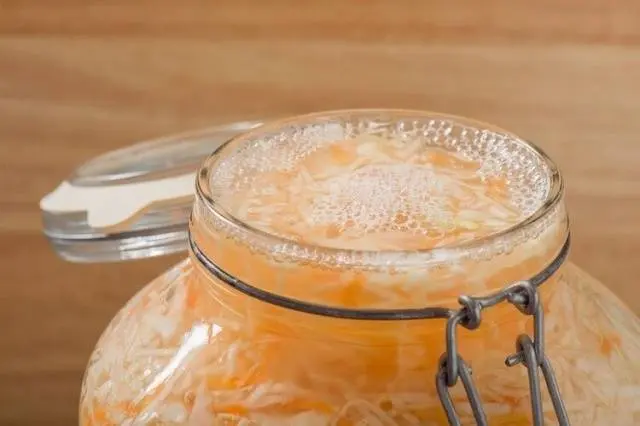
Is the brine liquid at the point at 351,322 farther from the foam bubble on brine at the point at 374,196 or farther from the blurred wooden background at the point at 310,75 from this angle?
the blurred wooden background at the point at 310,75

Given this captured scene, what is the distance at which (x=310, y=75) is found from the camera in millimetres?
680

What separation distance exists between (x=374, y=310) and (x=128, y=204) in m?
0.20

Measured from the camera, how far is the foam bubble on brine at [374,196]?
38 centimetres

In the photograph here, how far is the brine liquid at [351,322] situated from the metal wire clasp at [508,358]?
16mm

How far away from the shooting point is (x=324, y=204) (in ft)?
1.32

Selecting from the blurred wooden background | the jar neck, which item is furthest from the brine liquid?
the blurred wooden background

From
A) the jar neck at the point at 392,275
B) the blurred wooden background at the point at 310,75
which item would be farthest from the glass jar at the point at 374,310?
the blurred wooden background at the point at 310,75

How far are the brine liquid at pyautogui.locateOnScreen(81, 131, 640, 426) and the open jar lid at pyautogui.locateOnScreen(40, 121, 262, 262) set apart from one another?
0.06m

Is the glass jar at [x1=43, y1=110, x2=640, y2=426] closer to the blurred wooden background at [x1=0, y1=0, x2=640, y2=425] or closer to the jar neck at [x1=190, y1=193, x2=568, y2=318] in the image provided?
the jar neck at [x1=190, y1=193, x2=568, y2=318]

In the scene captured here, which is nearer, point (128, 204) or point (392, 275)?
point (392, 275)

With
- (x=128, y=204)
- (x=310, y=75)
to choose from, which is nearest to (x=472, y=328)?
(x=128, y=204)

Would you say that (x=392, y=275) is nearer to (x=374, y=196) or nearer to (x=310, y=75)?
(x=374, y=196)

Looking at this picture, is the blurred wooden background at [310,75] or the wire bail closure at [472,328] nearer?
the wire bail closure at [472,328]

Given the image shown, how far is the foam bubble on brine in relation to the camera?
0.38 metres
